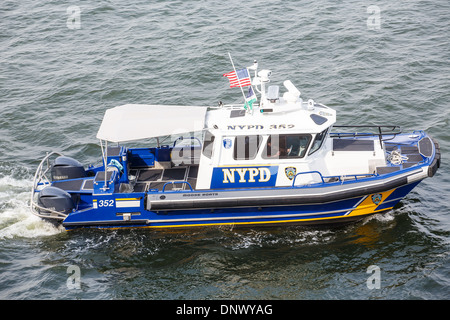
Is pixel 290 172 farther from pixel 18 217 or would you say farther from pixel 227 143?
pixel 18 217

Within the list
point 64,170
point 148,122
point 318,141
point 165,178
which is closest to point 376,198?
point 318,141

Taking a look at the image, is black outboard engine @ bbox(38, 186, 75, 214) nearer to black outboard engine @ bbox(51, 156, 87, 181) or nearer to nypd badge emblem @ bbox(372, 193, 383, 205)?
black outboard engine @ bbox(51, 156, 87, 181)

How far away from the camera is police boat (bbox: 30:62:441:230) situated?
1230 cm

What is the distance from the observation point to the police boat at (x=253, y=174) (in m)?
12.3

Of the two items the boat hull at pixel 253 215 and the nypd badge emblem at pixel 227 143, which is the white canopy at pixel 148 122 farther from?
the boat hull at pixel 253 215

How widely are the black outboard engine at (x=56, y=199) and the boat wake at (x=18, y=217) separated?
2.23 feet

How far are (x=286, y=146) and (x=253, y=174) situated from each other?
3.13 ft

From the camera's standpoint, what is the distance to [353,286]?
11.3 meters

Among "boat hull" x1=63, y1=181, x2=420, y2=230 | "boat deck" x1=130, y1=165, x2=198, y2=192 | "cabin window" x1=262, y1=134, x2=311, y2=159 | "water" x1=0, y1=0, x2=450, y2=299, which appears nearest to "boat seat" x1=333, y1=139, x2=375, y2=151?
"cabin window" x1=262, y1=134, x2=311, y2=159

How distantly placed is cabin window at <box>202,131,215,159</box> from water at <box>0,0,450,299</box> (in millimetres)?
1796

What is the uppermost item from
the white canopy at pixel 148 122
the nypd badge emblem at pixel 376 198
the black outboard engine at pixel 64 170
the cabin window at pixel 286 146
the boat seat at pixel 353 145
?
the white canopy at pixel 148 122

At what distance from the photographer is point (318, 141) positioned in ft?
41.3

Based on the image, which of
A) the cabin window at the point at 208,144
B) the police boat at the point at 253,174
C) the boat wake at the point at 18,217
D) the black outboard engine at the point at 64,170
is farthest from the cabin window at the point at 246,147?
the boat wake at the point at 18,217

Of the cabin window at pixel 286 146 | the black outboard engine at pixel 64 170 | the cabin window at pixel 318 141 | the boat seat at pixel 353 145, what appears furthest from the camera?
the black outboard engine at pixel 64 170
